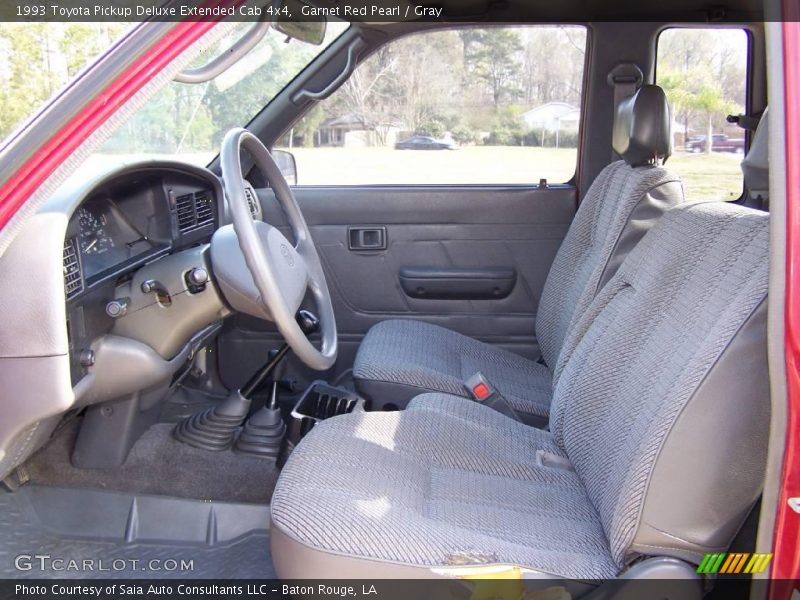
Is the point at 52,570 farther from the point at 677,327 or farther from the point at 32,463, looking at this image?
the point at 677,327

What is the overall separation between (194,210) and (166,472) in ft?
2.25

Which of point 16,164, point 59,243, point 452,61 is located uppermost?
point 452,61

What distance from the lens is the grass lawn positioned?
273 cm

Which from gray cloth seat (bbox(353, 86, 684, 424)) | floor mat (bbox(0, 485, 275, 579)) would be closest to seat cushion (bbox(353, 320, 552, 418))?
gray cloth seat (bbox(353, 86, 684, 424))

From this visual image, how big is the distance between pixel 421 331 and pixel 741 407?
146cm

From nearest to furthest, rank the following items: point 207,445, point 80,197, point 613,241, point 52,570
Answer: point 80,197 → point 52,570 → point 613,241 → point 207,445

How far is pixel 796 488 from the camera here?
1016 millimetres

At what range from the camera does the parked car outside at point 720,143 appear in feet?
8.52

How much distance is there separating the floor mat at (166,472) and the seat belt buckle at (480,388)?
568mm

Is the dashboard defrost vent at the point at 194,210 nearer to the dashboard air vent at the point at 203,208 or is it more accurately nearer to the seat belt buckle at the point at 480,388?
the dashboard air vent at the point at 203,208

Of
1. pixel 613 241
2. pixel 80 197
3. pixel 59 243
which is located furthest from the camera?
pixel 613 241

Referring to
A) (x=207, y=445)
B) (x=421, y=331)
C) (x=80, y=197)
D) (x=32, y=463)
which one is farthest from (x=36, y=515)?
(x=421, y=331)

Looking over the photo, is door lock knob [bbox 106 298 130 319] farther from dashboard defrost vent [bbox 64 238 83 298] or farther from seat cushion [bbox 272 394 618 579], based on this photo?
seat cushion [bbox 272 394 618 579]

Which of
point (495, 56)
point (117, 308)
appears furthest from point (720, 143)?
point (117, 308)
